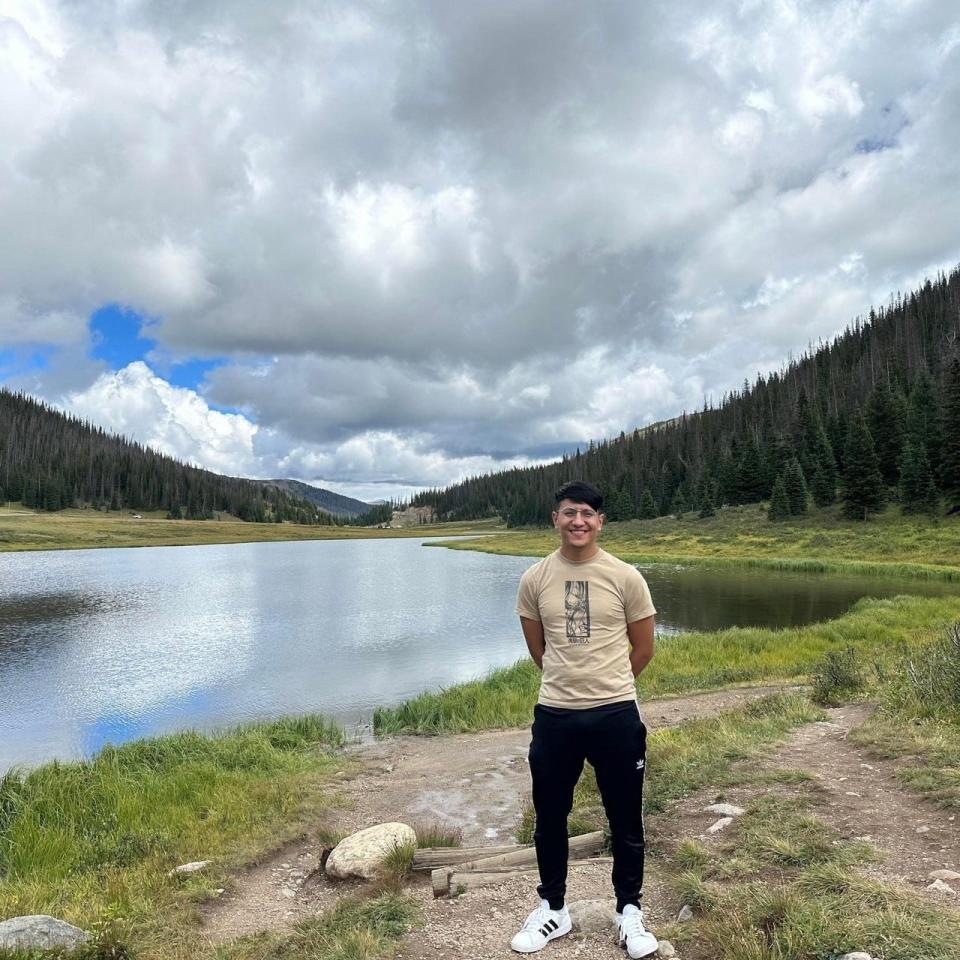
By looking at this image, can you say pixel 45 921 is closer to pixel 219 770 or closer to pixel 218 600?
pixel 219 770

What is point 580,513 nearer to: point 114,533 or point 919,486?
point 919,486

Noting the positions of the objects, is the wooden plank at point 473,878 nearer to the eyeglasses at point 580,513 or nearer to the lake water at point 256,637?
the eyeglasses at point 580,513

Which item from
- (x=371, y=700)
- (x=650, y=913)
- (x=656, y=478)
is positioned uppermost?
(x=656, y=478)

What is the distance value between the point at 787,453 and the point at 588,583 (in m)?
106

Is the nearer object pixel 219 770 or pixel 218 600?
pixel 219 770

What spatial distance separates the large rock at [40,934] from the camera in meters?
5.25

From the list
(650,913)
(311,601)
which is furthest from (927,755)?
(311,601)

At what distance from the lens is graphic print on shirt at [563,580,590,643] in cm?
507

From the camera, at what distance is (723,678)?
61.5ft

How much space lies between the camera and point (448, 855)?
23.7 feet

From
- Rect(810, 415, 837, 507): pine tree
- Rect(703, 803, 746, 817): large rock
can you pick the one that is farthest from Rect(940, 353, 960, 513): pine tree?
Rect(703, 803, 746, 817): large rock

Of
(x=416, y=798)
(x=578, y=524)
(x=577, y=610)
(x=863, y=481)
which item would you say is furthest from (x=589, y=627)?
(x=863, y=481)

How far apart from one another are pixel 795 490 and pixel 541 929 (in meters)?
83.8

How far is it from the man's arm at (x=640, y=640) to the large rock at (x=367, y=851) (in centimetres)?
400
